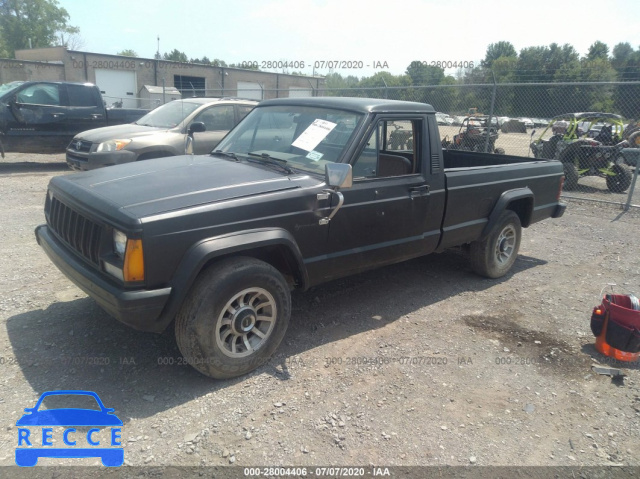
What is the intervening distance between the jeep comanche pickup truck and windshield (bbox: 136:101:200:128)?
4.80 metres

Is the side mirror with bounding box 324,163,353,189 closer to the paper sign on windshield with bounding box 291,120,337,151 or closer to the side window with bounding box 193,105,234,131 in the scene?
the paper sign on windshield with bounding box 291,120,337,151

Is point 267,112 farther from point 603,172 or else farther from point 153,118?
point 603,172

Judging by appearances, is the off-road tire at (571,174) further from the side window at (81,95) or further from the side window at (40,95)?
the side window at (40,95)

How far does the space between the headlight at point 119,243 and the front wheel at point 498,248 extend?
3.77m

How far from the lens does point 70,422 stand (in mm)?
2760

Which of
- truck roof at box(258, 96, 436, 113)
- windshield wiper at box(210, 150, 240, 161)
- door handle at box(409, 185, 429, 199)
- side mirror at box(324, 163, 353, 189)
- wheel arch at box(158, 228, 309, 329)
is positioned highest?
truck roof at box(258, 96, 436, 113)

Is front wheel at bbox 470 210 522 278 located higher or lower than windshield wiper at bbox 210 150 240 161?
lower

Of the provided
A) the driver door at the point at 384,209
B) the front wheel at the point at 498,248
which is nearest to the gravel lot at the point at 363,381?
the front wheel at the point at 498,248

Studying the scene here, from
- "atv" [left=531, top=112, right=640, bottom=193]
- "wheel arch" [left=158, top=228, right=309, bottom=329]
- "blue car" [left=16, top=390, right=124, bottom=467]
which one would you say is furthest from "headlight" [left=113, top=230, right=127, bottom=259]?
"atv" [left=531, top=112, right=640, bottom=193]

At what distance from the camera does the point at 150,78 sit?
31.2 metres

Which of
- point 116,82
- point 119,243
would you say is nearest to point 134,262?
point 119,243

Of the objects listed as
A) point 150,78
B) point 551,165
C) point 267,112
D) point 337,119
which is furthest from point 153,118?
point 150,78

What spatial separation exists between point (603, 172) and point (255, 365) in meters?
10.8

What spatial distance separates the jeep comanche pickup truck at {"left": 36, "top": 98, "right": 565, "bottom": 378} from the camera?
113 inches
